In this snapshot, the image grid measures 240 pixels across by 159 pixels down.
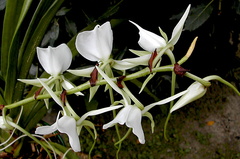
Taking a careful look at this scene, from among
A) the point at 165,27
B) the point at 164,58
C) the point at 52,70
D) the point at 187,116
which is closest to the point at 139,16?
the point at 165,27

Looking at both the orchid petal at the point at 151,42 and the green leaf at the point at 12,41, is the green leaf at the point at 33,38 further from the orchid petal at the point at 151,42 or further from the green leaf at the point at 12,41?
the orchid petal at the point at 151,42

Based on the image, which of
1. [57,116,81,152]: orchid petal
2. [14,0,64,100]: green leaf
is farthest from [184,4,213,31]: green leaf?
[57,116,81,152]: orchid petal

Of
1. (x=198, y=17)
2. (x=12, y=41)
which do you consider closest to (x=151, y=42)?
(x=12, y=41)

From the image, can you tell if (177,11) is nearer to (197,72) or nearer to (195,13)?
(195,13)

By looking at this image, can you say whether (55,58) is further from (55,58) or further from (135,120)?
(135,120)

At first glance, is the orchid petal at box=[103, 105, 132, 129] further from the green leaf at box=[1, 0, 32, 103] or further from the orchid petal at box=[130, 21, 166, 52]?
the green leaf at box=[1, 0, 32, 103]

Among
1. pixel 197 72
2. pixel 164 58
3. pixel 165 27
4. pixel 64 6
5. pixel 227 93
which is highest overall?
pixel 64 6
